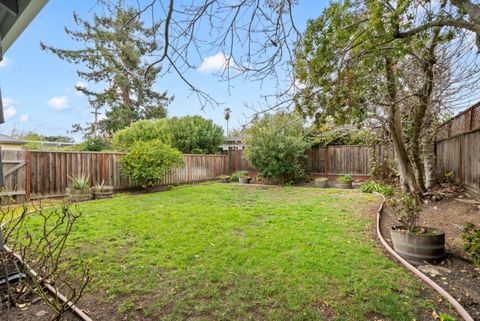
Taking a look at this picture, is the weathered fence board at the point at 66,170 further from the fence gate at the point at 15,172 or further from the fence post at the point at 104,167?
the fence gate at the point at 15,172

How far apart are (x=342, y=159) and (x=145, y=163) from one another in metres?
8.44

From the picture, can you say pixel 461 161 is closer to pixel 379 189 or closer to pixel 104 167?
pixel 379 189

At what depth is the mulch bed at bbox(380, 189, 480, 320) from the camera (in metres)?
2.52

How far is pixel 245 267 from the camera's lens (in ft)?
9.95

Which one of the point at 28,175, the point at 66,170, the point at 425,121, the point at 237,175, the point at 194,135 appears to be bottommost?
the point at 237,175

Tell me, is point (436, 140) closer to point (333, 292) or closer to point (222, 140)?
point (333, 292)

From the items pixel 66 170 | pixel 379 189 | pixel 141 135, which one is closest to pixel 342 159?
pixel 379 189

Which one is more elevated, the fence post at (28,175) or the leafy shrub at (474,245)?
the fence post at (28,175)

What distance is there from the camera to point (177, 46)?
254 centimetres

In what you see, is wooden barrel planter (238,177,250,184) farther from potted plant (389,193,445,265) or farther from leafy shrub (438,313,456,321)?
Result: leafy shrub (438,313,456,321)

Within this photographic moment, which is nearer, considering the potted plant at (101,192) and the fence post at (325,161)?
the potted plant at (101,192)

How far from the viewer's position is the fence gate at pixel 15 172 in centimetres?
659

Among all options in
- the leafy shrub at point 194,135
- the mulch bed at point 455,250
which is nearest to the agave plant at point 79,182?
the leafy shrub at point 194,135

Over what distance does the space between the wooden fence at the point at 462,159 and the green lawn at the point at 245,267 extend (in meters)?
2.23
